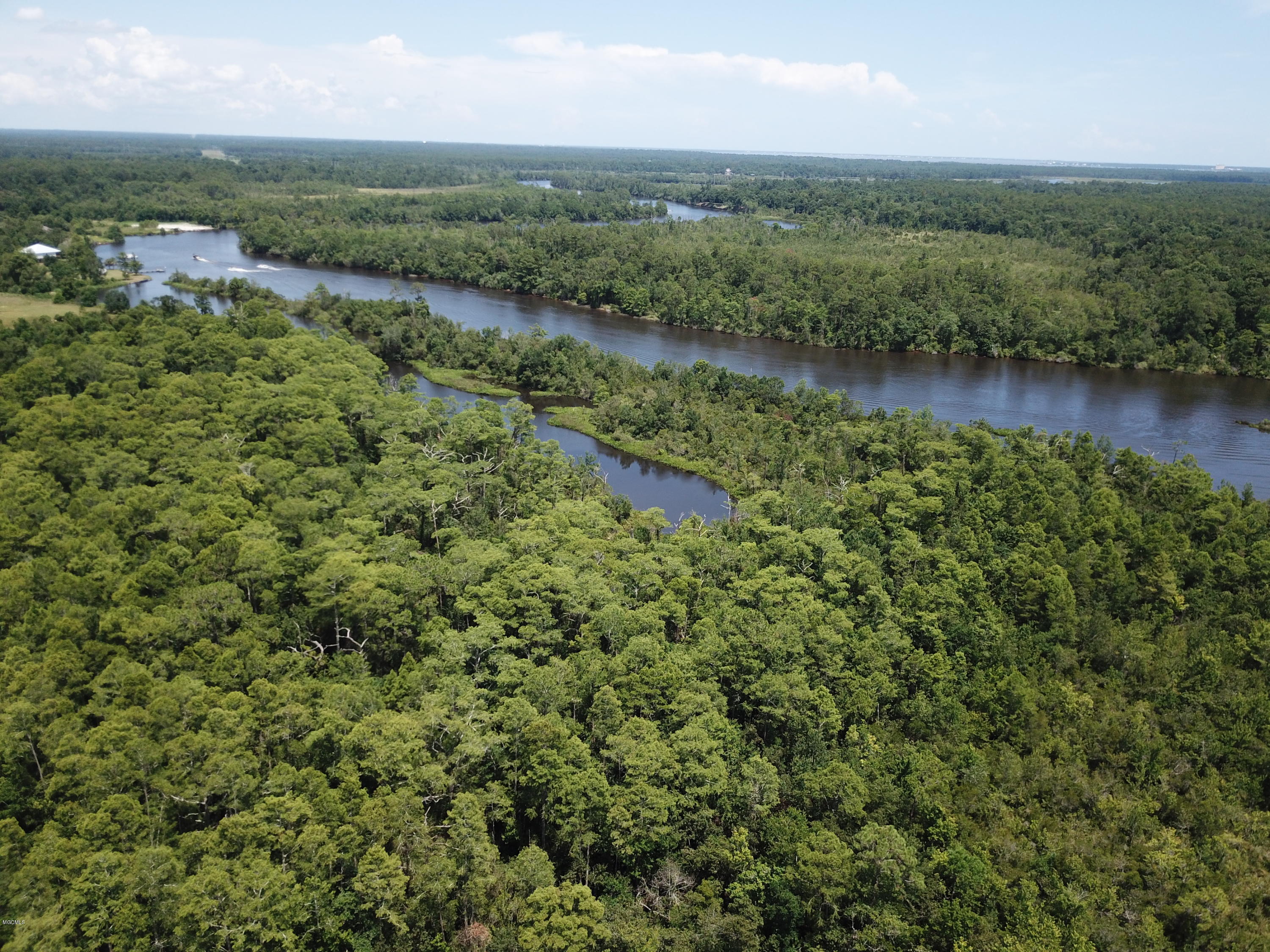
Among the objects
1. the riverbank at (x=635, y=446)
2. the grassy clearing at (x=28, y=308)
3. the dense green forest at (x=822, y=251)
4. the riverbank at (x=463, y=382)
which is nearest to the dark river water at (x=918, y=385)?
the riverbank at (x=635, y=446)

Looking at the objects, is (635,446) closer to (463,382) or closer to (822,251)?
(463,382)

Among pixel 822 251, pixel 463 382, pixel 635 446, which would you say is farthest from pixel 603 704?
pixel 822 251

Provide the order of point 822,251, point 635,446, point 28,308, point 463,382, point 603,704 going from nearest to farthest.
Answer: point 603,704
point 635,446
point 463,382
point 28,308
point 822,251

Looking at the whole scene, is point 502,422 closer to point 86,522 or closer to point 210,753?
point 86,522

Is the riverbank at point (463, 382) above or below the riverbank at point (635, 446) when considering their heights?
above

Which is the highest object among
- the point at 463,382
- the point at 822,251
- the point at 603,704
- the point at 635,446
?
the point at 822,251

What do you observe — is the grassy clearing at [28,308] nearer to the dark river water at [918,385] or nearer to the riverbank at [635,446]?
the dark river water at [918,385]
